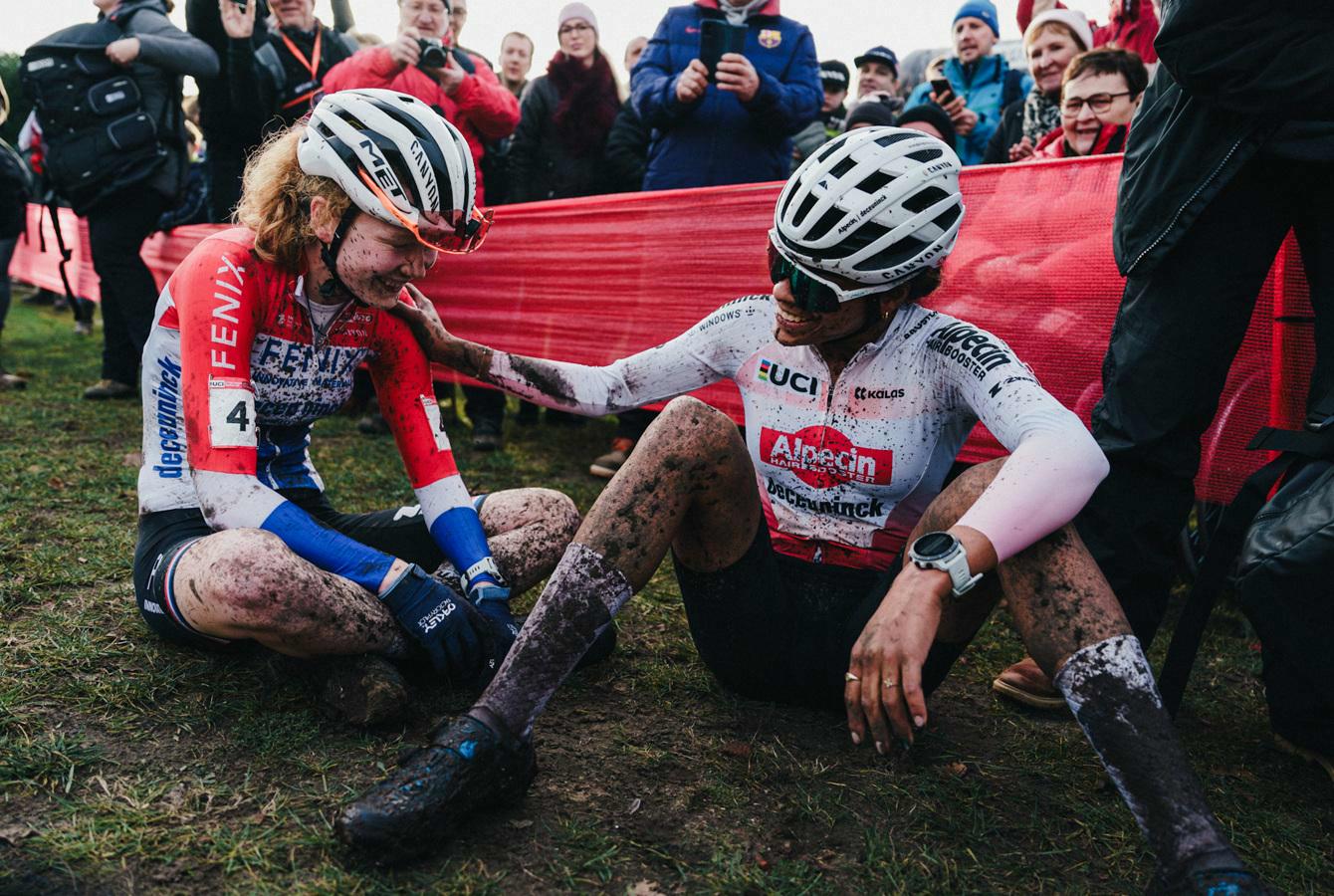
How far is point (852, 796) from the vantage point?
2672mm

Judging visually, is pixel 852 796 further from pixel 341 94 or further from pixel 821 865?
pixel 341 94

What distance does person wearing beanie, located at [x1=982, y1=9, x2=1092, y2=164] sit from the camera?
5773mm

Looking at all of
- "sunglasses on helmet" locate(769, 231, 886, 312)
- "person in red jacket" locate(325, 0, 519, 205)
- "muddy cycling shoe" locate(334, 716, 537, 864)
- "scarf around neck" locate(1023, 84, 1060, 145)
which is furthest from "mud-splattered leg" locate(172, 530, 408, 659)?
"scarf around neck" locate(1023, 84, 1060, 145)

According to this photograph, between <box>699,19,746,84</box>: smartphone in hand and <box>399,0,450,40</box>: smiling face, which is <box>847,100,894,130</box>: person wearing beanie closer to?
<box>699,19,746,84</box>: smartphone in hand

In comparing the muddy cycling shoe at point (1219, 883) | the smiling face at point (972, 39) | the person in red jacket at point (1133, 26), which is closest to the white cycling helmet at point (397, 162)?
the muddy cycling shoe at point (1219, 883)

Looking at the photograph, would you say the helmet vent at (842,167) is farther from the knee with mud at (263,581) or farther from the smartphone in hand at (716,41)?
the smartphone in hand at (716,41)

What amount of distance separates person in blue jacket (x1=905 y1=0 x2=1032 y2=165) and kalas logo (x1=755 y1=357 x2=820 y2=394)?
4356 mm

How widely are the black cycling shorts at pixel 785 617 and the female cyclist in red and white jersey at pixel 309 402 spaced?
682 mm

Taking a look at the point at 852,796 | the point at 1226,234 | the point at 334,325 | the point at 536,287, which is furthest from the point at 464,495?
the point at 536,287

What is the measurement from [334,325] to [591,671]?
144 centimetres

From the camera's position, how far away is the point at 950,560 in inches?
86.2

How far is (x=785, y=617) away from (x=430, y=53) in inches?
192

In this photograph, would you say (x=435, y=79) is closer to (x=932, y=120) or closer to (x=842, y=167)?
(x=932, y=120)

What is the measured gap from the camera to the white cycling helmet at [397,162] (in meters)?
2.83
